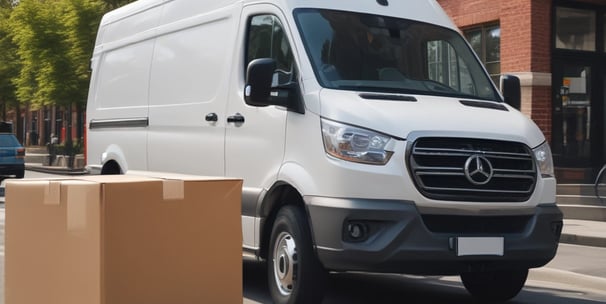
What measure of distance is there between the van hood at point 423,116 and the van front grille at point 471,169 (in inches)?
2.8

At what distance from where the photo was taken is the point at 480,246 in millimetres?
5715

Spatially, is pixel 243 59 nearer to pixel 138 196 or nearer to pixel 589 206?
pixel 138 196

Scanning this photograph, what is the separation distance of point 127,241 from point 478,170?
3100mm

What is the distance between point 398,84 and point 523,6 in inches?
395

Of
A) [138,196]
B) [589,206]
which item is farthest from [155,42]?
[589,206]

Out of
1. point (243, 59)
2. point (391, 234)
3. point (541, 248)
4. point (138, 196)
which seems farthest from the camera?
point (243, 59)

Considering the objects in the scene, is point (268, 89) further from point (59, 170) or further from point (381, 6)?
point (59, 170)

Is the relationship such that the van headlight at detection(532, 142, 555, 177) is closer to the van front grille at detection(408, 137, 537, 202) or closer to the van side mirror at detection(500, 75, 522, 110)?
the van front grille at detection(408, 137, 537, 202)

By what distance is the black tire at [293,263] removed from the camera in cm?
586

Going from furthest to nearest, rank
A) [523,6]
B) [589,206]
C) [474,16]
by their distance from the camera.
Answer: [474,16] < [523,6] < [589,206]

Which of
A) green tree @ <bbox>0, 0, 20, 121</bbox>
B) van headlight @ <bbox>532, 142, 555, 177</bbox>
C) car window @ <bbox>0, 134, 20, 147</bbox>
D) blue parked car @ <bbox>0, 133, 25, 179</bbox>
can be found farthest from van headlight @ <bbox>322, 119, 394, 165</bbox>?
green tree @ <bbox>0, 0, 20, 121</bbox>

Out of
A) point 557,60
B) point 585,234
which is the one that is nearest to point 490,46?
point 557,60

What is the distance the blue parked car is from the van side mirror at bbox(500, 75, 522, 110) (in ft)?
58.6

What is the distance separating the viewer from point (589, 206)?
14016mm
